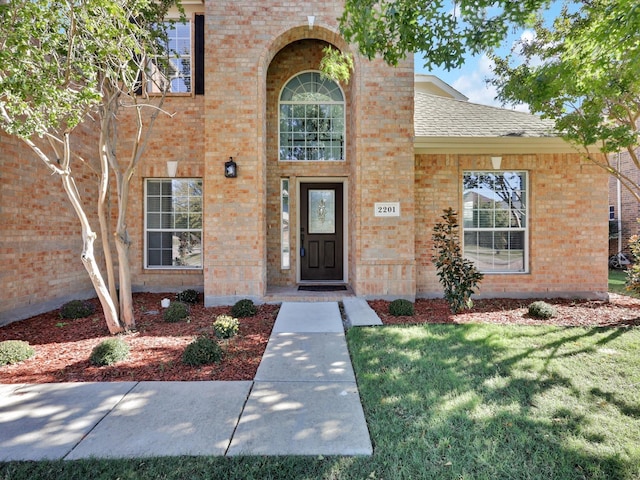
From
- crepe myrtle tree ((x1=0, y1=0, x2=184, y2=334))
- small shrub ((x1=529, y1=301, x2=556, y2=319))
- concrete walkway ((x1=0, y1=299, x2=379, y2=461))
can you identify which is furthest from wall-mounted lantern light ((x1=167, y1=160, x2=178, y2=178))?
small shrub ((x1=529, y1=301, x2=556, y2=319))

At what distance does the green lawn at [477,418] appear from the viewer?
6.85 ft

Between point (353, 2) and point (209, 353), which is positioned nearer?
point (209, 353)

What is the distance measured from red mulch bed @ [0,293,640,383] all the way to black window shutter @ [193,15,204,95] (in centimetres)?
491

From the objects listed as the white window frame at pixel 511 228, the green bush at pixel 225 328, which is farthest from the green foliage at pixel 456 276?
the green bush at pixel 225 328

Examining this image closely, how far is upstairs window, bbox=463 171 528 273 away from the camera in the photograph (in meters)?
7.29

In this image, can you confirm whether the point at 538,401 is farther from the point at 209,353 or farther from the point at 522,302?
the point at 522,302

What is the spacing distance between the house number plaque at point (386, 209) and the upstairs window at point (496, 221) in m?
1.92

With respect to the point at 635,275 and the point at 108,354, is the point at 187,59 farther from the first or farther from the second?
the point at 635,275

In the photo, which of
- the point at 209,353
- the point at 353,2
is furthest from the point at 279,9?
the point at 209,353

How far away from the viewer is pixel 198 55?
7375 mm

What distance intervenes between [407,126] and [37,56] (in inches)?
221

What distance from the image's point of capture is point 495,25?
13.9 ft

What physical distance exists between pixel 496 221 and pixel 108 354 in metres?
7.53

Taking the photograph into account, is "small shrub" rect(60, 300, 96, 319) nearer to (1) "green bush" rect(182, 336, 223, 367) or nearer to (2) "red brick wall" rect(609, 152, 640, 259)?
(1) "green bush" rect(182, 336, 223, 367)
